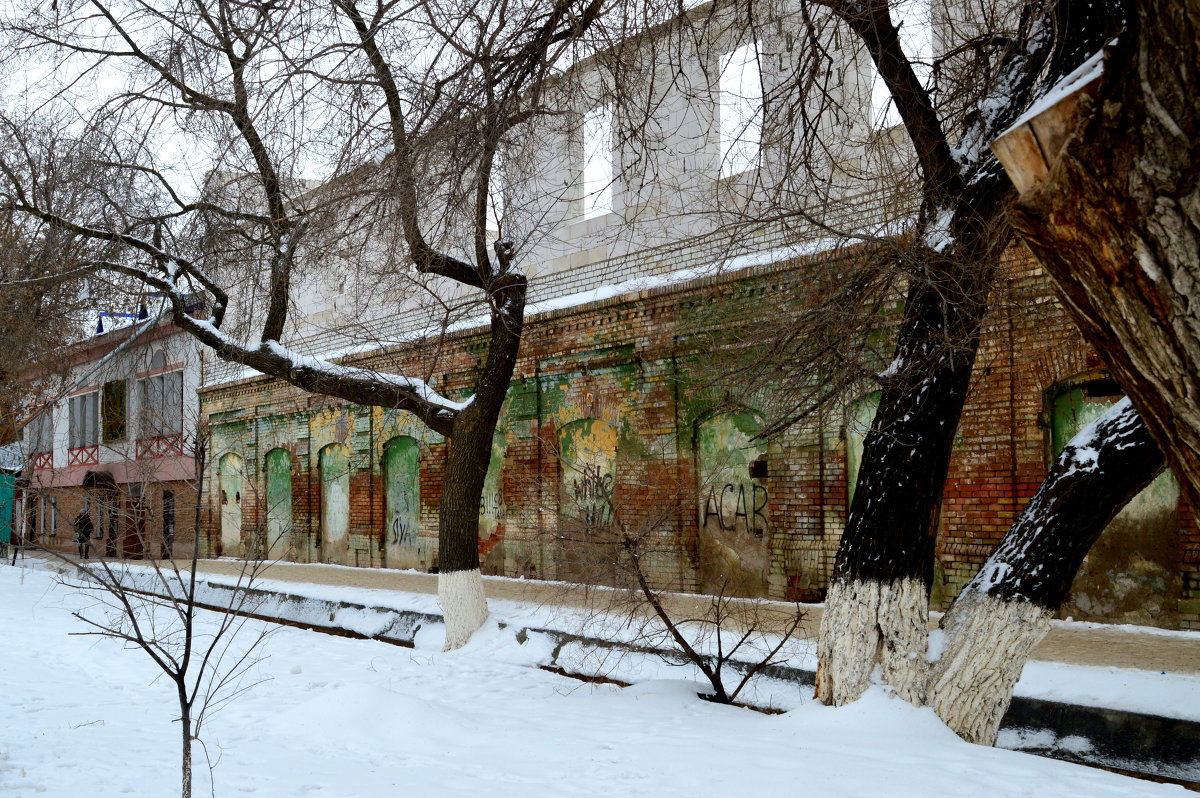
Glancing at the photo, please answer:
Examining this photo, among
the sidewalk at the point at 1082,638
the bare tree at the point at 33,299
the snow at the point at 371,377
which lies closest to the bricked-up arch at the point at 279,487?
the bare tree at the point at 33,299

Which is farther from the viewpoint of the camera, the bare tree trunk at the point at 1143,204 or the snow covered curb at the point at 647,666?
the snow covered curb at the point at 647,666

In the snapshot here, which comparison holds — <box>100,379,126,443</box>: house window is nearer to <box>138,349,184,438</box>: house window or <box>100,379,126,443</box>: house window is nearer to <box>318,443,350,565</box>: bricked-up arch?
<box>138,349,184,438</box>: house window

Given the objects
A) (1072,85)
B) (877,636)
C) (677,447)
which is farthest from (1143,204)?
(677,447)

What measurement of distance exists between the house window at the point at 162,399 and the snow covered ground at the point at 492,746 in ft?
52.3

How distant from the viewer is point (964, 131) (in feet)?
20.4

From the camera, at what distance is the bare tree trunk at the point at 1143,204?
184cm

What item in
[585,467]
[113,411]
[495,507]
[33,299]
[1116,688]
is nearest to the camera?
[1116,688]

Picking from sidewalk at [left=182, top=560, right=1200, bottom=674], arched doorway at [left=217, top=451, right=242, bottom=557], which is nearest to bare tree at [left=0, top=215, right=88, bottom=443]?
arched doorway at [left=217, top=451, right=242, bottom=557]

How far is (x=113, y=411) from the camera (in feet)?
85.9

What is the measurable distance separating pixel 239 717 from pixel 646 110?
533 cm

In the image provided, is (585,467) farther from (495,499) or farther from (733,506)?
(495,499)

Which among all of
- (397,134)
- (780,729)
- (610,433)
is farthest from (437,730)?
(610,433)

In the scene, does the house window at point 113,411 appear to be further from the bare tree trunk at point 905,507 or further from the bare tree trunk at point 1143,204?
the bare tree trunk at point 1143,204

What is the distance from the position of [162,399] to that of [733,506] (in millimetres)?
17723
